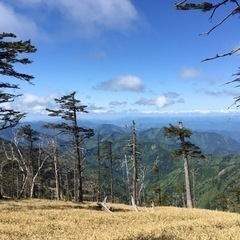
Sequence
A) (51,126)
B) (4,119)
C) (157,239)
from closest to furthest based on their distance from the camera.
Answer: (157,239) → (4,119) → (51,126)

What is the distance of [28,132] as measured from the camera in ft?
190

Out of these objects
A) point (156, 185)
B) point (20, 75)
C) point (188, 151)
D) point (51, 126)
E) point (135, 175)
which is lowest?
point (156, 185)

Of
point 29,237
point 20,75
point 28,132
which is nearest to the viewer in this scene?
point 29,237

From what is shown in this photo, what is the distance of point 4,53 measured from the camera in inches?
942

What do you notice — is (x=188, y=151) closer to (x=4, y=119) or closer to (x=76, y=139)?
(x=76, y=139)

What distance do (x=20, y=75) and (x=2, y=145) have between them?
22.8 m

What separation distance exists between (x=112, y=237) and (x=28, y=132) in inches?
1850

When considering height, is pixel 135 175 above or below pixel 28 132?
below

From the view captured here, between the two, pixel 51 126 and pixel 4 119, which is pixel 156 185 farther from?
pixel 4 119

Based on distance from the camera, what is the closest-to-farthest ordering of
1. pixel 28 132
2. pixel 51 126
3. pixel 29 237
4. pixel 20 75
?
pixel 29 237
pixel 20 75
pixel 51 126
pixel 28 132

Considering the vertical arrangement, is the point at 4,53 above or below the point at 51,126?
above

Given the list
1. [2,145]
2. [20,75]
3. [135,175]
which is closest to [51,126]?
[2,145]

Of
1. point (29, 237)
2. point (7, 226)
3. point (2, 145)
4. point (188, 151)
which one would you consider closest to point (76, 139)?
point (2, 145)

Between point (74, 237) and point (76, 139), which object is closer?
point (74, 237)
